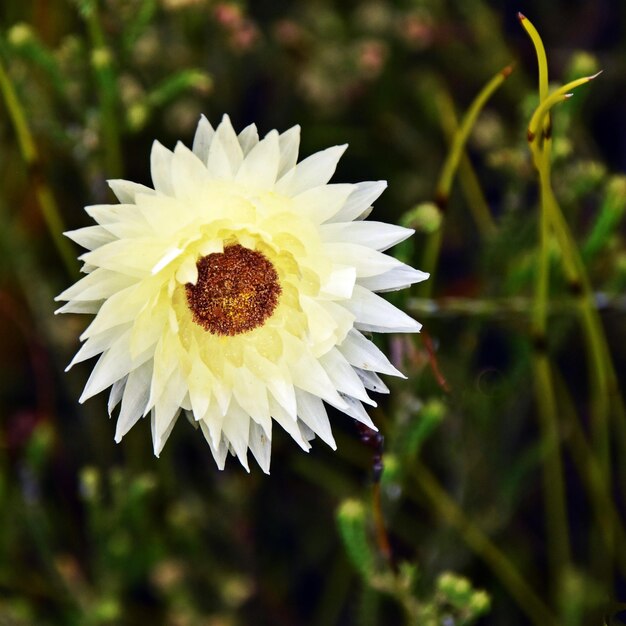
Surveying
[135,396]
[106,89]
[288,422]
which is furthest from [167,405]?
[106,89]

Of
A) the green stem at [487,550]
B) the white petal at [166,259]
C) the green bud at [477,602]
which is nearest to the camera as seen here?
the white petal at [166,259]

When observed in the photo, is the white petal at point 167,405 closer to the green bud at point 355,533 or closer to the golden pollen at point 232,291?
the golden pollen at point 232,291

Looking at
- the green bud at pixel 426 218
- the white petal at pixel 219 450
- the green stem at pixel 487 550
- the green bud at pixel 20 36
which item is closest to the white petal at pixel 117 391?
the white petal at pixel 219 450

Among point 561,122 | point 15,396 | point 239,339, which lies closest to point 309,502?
point 15,396

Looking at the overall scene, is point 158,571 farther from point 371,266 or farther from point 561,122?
point 561,122

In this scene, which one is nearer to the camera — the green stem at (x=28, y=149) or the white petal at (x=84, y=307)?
the white petal at (x=84, y=307)

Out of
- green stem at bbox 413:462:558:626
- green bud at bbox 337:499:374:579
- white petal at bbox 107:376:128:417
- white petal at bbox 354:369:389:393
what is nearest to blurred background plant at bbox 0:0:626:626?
green stem at bbox 413:462:558:626
